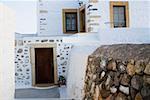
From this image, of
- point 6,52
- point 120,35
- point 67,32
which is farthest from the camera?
point 67,32

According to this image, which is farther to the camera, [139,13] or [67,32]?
[67,32]

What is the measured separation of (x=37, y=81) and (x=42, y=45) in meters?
1.80

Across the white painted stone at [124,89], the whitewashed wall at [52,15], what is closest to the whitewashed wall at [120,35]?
the whitewashed wall at [52,15]

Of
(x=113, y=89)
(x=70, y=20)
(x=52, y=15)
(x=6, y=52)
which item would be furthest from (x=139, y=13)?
(x=113, y=89)

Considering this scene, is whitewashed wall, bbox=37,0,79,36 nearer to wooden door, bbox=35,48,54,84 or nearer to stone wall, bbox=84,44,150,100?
wooden door, bbox=35,48,54,84

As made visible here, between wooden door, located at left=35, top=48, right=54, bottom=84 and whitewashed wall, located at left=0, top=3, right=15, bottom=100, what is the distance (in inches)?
282

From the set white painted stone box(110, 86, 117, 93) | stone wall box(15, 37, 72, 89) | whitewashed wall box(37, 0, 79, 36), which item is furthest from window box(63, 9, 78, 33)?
white painted stone box(110, 86, 117, 93)

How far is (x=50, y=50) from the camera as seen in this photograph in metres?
13.7

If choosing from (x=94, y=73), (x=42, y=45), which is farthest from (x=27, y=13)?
(x=94, y=73)

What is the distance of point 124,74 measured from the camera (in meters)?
3.42

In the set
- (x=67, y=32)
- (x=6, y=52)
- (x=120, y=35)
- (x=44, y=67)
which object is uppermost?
(x=67, y=32)

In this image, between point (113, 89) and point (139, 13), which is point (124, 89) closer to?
point (113, 89)

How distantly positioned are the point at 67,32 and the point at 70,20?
0.68 metres

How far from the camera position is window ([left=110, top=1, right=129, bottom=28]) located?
41.2 ft
